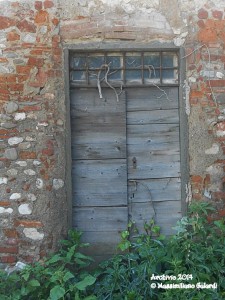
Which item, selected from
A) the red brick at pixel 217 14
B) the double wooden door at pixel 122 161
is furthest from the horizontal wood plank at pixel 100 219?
the red brick at pixel 217 14

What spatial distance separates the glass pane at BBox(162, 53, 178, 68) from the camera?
16.9 feet

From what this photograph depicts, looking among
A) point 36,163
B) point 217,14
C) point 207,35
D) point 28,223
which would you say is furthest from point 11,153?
point 217,14

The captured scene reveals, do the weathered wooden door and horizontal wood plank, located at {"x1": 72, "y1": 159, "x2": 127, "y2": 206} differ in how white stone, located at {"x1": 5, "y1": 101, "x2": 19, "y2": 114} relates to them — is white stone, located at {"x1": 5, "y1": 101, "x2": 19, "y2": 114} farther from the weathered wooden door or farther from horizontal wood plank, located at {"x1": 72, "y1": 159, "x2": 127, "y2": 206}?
horizontal wood plank, located at {"x1": 72, "y1": 159, "x2": 127, "y2": 206}

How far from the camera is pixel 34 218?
16.0 ft

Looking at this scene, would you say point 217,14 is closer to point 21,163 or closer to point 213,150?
point 213,150

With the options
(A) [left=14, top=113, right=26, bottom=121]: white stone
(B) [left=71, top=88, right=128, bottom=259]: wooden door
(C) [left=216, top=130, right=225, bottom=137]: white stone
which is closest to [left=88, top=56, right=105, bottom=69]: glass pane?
(B) [left=71, top=88, right=128, bottom=259]: wooden door

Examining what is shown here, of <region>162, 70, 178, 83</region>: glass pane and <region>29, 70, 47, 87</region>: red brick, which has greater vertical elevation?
<region>29, 70, 47, 87</region>: red brick

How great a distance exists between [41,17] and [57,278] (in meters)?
2.46

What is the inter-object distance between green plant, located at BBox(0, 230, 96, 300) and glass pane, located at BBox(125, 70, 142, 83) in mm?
1629

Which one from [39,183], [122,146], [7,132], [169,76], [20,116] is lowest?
[39,183]

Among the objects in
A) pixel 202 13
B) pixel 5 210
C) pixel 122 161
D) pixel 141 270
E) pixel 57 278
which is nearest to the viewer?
pixel 57 278

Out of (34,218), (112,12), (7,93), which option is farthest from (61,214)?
→ (112,12)

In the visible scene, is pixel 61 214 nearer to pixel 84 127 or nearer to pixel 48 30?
pixel 84 127

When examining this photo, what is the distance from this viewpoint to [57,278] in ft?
14.2
